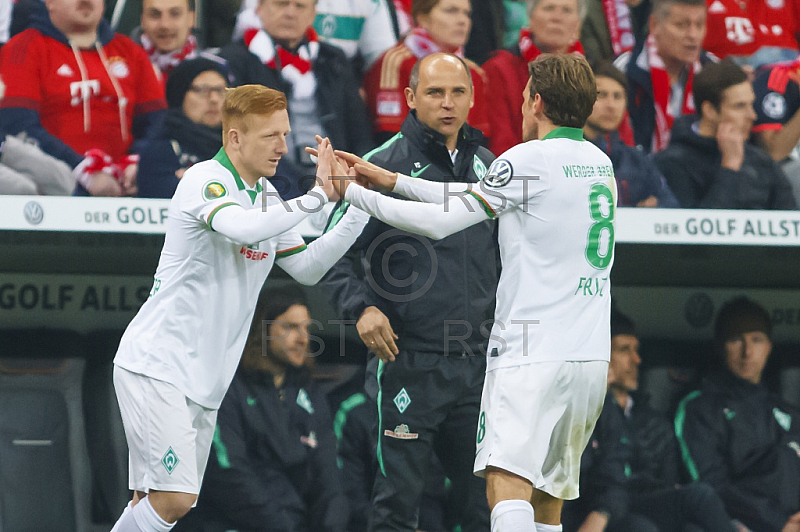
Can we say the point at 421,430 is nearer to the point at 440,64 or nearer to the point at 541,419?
the point at 541,419

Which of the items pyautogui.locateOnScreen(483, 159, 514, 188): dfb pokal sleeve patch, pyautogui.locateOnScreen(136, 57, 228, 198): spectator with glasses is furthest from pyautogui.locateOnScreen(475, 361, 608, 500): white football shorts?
pyautogui.locateOnScreen(136, 57, 228, 198): spectator with glasses

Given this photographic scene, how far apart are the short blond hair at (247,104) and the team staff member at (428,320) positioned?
62cm

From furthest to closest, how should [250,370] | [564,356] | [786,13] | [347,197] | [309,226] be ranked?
[786,13], [250,370], [309,226], [347,197], [564,356]

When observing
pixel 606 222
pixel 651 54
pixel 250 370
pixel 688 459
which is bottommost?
pixel 688 459

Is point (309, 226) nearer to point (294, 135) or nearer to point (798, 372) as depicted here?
point (294, 135)

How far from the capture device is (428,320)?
4.00 m

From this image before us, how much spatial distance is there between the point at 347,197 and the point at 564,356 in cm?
88

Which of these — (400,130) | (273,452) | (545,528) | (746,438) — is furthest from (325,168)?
(746,438)

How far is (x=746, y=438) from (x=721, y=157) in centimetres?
155

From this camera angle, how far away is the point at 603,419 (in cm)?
563

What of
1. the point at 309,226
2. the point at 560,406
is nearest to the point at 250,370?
the point at 309,226

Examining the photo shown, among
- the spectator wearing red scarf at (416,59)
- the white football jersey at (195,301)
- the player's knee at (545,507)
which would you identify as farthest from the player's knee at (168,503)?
the spectator wearing red scarf at (416,59)

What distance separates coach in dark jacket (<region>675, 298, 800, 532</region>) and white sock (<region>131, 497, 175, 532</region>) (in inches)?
130

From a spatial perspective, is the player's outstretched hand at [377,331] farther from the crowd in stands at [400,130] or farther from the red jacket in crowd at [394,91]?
the red jacket in crowd at [394,91]
